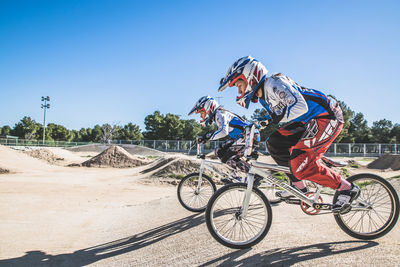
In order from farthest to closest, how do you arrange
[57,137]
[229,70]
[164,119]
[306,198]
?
[57,137] → [164,119] → [229,70] → [306,198]

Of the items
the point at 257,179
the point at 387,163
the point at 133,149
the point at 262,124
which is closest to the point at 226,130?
the point at 257,179

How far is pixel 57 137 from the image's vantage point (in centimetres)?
7600

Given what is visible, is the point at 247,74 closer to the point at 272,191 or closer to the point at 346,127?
the point at 272,191

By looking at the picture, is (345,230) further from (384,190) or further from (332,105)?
(332,105)

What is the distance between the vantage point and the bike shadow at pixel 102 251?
10.8 feet

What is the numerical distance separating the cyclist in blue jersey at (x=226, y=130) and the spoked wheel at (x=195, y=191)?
661 millimetres

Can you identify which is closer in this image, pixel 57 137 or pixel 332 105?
pixel 332 105

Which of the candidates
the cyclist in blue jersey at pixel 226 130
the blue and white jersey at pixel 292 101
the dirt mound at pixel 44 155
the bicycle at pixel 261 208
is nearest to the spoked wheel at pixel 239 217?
the bicycle at pixel 261 208

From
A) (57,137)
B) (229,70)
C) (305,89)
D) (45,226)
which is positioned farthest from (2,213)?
(57,137)

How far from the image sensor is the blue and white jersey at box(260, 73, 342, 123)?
3.03m

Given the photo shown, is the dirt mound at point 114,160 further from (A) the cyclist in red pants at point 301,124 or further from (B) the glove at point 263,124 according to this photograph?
(B) the glove at point 263,124

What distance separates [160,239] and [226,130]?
2.90 metres

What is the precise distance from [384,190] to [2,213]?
7.45 meters

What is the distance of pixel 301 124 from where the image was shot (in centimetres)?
351
